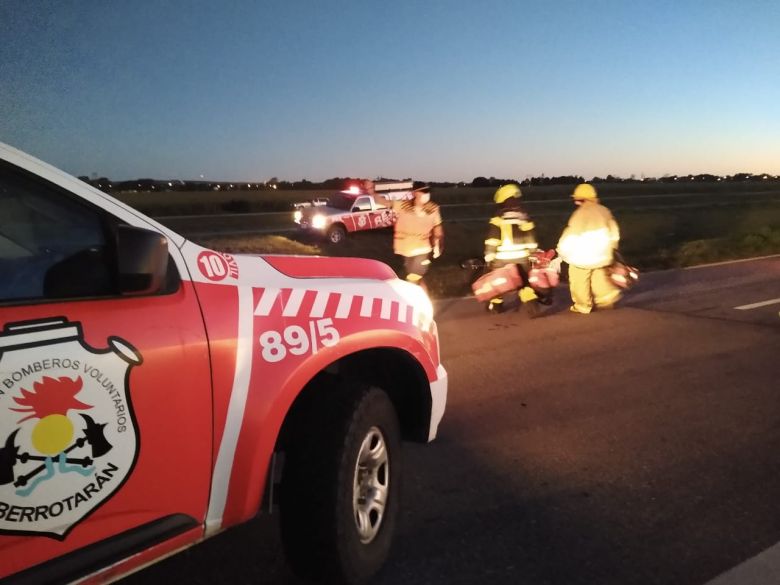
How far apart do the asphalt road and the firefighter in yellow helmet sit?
60.4 inches

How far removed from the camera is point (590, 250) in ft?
34.2

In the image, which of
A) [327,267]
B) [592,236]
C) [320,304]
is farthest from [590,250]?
[320,304]

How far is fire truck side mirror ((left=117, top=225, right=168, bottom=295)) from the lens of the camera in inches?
95.6

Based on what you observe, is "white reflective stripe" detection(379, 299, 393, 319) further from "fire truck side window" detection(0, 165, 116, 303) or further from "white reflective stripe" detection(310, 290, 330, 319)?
"fire truck side window" detection(0, 165, 116, 303)

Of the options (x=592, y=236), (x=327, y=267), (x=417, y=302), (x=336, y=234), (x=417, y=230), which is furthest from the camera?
(x=336, y=234)

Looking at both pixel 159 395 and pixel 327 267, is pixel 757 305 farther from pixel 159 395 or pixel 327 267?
pixel 159 395

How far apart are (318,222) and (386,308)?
2338cm

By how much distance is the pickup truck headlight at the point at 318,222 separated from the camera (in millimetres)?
26750

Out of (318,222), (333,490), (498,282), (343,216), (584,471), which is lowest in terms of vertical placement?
(318,222)

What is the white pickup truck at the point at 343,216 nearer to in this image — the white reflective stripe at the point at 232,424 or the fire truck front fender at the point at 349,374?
the fire truck front fender at the point at 349,374

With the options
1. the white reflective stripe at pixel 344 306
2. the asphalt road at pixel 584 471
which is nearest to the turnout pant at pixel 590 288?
the asphalt road at pixel 584 471

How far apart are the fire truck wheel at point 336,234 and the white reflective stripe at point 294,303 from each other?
2409 cm

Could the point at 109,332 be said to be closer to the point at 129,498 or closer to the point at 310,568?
the point at 129,498

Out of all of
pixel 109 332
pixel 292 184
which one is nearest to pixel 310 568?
pixel 109 332
